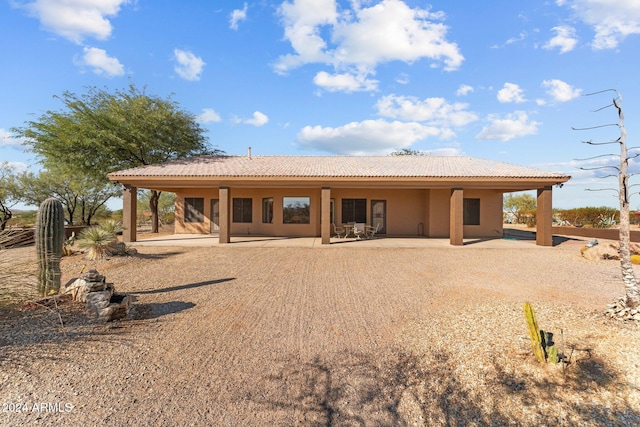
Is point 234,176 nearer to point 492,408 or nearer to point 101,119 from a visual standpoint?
point 101,119

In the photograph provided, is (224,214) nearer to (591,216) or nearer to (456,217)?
(456,217)

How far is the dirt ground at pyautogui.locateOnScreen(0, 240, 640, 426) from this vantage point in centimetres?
282

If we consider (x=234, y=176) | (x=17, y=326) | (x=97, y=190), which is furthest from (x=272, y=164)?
(x=97, y=190)

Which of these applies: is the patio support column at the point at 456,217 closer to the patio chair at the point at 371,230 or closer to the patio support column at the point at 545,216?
the patio support column at the point at 545,216

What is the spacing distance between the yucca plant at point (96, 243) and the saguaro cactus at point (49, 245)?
13.1 feet

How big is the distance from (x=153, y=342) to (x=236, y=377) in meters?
1.49

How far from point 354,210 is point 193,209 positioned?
9521 millimetres

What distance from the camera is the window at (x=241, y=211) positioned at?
17047 millimetres

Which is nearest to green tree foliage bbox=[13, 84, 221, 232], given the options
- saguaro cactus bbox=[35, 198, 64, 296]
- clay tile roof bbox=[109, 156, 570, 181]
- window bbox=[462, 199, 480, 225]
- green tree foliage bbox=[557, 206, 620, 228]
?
clay tile roof bbox=[109, 156, 570, 181]

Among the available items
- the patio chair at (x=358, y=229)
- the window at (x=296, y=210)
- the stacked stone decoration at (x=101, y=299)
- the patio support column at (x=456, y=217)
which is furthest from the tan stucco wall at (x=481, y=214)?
the stacked stone decoration at (x=101, y=299)

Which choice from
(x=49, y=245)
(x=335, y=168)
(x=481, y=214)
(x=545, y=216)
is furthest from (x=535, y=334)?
(x=481, y=214)

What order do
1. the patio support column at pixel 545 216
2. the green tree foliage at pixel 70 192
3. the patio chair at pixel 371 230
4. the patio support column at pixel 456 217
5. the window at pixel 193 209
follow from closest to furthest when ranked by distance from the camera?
1. the patio support column at pixel 545 216
2. the patio support column at pixel 456 217
3. the patio chair at pixel 371 230
4. the window at pixel 193 209
5. the green tree foliage at pixel 70 192

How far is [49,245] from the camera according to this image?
580 centimetres

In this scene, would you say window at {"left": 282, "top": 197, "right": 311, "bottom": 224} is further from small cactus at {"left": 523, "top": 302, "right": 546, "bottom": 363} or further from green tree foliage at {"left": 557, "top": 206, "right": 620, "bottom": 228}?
green tree foliage at {"left": 557, "top": 206, "right": 620, "bottom": 228}
